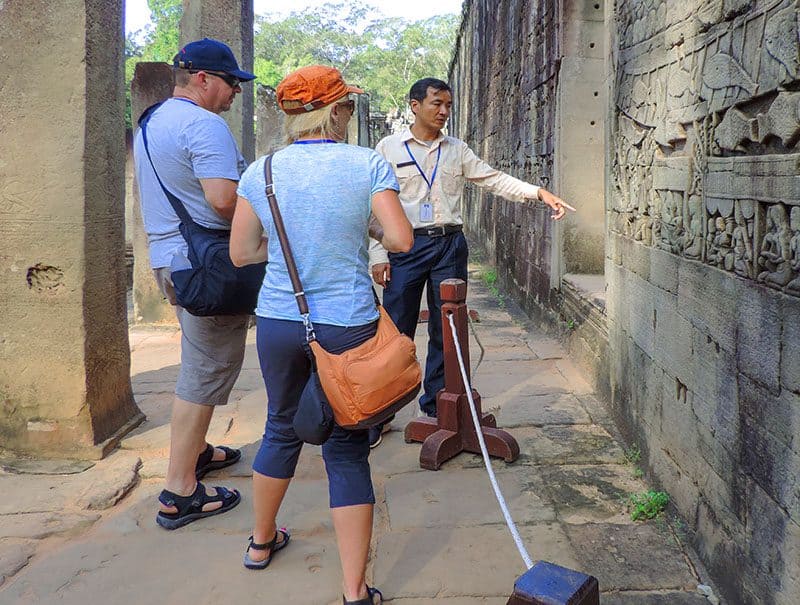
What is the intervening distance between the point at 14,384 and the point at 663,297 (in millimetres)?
3137

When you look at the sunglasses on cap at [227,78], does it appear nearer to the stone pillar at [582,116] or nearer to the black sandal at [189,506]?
the black sandal at [189,506]

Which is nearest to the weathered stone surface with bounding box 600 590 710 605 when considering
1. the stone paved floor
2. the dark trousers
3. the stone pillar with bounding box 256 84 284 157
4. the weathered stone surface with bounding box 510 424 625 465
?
the stone paved floor

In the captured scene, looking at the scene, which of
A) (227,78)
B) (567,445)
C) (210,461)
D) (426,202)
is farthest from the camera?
(426,202)

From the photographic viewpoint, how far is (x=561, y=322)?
6.08 meters

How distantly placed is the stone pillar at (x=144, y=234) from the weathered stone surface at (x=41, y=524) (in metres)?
4.15

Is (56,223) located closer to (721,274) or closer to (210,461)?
(210,461)

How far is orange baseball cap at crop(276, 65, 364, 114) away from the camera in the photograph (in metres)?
2.30

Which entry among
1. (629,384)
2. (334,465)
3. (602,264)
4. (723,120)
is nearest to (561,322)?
(602,264)

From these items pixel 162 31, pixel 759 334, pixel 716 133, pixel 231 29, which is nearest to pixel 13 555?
pixel 759 334

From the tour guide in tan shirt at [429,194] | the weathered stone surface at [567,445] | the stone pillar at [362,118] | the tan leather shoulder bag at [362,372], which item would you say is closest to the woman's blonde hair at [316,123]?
the tan leather shoulder bag at [362,372]

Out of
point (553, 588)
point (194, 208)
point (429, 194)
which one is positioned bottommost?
point (553, 588)

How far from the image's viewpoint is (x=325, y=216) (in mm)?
2258

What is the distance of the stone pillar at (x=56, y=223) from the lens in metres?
3.71

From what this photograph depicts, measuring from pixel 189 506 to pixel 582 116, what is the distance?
14.1ft
